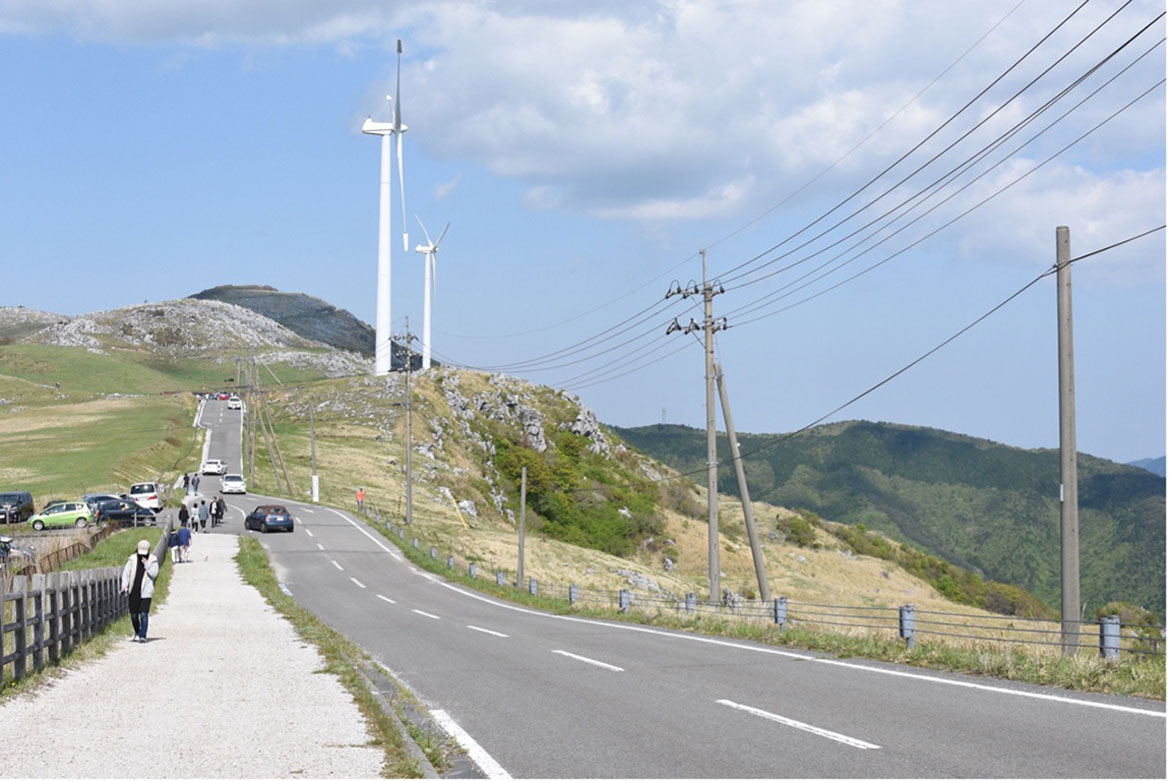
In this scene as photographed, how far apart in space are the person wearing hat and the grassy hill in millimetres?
105153

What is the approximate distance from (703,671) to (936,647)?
369 cm

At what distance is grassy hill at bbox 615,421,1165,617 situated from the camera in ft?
417

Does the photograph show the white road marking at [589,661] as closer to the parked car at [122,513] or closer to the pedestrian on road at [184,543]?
the pedestrian on road at [184,543]

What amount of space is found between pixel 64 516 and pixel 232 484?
75.4 feet

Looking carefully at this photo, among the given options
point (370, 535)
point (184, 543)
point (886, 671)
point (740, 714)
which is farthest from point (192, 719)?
point (370, 535)

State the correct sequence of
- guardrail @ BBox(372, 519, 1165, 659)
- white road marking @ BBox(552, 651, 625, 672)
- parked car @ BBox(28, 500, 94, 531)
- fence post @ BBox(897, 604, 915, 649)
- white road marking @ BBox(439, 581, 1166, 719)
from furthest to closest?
1. parked car @ BBox(28, 500, 94, 531)
2. fence post @ BBox(897, 604, 915, 649)
3. white road marking @ BBox(552, 651, 625, 672)
4. guardrail @ BBox(372, 519, 1165, 659)
5. white road marking @ BBox(439, 581, 1166, 719)

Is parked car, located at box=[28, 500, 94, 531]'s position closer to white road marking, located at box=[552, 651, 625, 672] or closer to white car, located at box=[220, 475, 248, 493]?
white car, located at box=[220, 475, 248, 493]

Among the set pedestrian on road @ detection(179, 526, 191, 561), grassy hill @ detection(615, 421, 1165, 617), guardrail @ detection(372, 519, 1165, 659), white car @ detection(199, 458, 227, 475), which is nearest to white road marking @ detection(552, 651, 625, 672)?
guardrail @ detection(372, 519, 1165, 659)

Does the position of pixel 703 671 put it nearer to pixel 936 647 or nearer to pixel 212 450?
pixel 936 647

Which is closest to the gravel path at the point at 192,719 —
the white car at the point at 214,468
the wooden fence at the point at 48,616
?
the wooden fence at the point at 48,616

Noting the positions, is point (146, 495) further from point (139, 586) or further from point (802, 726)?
point (802, 726)

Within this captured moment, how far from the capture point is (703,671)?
1433 centimetres

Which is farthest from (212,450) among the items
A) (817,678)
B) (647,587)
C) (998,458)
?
(998,458)

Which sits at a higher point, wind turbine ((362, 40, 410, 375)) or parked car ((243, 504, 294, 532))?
wind turbine ((362, 40, 410, 375))
